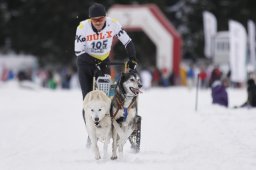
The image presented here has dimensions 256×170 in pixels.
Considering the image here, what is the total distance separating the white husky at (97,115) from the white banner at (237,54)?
20300 mm

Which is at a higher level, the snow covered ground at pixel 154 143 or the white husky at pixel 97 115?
the white husky at pixel 97 115

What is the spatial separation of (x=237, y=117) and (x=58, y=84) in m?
22.1

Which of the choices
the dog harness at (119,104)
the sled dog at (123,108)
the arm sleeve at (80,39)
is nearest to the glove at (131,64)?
the sled dog at (123,108)

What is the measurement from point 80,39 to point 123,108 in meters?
1.16

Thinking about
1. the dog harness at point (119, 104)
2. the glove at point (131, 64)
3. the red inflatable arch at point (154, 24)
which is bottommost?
the dog harness at point (119, 104)

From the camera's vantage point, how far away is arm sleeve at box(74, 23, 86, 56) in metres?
7.54

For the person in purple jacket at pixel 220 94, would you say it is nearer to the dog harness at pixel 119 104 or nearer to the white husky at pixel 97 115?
the dog harness at pixel 119 104

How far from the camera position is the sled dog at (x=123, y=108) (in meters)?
7.02

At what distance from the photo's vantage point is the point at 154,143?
8938 mm

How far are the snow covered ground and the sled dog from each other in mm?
273

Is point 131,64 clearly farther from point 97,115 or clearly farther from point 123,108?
point 97,115

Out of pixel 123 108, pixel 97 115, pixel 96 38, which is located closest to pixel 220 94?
pixel 96 38

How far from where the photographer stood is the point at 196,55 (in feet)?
172

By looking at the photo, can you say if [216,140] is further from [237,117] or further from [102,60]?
[237,117]
